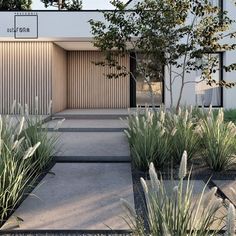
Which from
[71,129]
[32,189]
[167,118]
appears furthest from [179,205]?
[71,129]

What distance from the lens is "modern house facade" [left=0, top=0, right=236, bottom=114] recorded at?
1423 centimetres

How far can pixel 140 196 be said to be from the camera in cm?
496

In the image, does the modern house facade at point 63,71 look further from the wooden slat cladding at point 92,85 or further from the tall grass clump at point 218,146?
the tall grass clump at point 218,146

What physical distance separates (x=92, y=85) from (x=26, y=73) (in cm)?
378

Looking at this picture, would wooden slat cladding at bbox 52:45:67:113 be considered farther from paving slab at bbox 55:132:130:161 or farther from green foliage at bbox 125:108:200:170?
green foliage at bbox 125:108:200:170

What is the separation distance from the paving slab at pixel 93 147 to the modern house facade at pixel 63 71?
439cm

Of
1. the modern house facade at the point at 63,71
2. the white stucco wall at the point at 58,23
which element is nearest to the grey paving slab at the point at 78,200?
the modern house facade at the point at 63,71

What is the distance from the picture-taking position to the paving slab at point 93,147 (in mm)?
7371

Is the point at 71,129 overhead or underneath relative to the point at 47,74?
underneath

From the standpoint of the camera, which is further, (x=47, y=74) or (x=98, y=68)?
(x=98, y=68)

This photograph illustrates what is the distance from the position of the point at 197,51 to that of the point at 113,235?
6815mm

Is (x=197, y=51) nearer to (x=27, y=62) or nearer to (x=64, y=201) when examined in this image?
(x=64, y=201)

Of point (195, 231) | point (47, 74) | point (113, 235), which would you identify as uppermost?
point (47, 74)

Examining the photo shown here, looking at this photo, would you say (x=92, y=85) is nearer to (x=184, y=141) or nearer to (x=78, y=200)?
(x=184, y=141)
